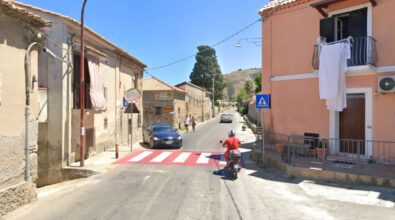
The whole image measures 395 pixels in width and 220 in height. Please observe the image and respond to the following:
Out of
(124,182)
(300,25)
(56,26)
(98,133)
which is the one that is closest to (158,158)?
(98,133)

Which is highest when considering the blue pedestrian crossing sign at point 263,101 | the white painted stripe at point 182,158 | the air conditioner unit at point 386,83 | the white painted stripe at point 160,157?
the air conditioner unit at point 386,83

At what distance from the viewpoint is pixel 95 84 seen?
50.3 ft

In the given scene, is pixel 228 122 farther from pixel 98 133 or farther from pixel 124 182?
pixel 124 182

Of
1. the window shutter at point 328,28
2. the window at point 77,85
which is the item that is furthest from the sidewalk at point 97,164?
the window shutter at point 328,28

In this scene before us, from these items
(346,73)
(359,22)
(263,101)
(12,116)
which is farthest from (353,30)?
(12,116)

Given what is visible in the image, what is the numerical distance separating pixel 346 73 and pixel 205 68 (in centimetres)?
5934

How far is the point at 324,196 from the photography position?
8.48 m

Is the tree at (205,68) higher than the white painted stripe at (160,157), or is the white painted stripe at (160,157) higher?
the tree at (205,68)

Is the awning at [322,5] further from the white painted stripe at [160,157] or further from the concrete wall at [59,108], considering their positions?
the concrete wall at [59,108]

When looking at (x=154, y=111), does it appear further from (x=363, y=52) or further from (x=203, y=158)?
(x=363, y=52)

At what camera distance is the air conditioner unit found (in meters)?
11.2

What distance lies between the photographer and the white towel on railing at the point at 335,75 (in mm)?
12117

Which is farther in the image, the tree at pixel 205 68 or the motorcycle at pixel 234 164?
the tree at pixel 205 68

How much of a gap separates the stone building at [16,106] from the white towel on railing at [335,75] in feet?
30.6
